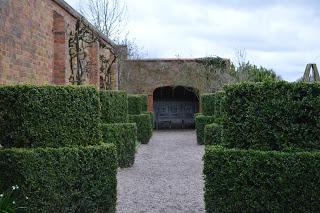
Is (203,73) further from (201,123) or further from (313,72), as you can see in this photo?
(313,72)

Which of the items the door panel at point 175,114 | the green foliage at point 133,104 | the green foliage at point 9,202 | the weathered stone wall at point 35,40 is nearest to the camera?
the green foliage at point 9,202

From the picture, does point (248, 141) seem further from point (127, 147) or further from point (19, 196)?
point (127, 147)

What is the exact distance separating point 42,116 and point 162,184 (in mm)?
3922

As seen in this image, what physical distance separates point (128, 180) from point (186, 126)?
1784 cm

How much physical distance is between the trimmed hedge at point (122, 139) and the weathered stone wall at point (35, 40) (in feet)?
7.03

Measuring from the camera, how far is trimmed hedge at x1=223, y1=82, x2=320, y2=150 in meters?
5.39

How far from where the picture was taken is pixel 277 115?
213 inches

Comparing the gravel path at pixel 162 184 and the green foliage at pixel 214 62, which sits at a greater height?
the green foliage at pixel 214 62

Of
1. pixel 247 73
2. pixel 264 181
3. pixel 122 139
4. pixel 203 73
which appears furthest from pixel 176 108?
pixel 264 181

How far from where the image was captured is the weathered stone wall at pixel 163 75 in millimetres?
→ 24953

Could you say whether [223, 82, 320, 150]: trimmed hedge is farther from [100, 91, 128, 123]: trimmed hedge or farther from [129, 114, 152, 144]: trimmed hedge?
[129, 114, 152, 144]: trimmed hedge

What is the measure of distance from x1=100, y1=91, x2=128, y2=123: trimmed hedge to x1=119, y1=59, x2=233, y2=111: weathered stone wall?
13701 mm

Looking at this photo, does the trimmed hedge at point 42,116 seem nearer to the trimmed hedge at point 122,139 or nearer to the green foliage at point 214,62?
the trimmed hedge at point 122,139

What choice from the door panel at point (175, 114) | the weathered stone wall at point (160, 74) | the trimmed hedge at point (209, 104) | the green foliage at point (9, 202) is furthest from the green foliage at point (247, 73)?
the green foliage at point (9, 202)
